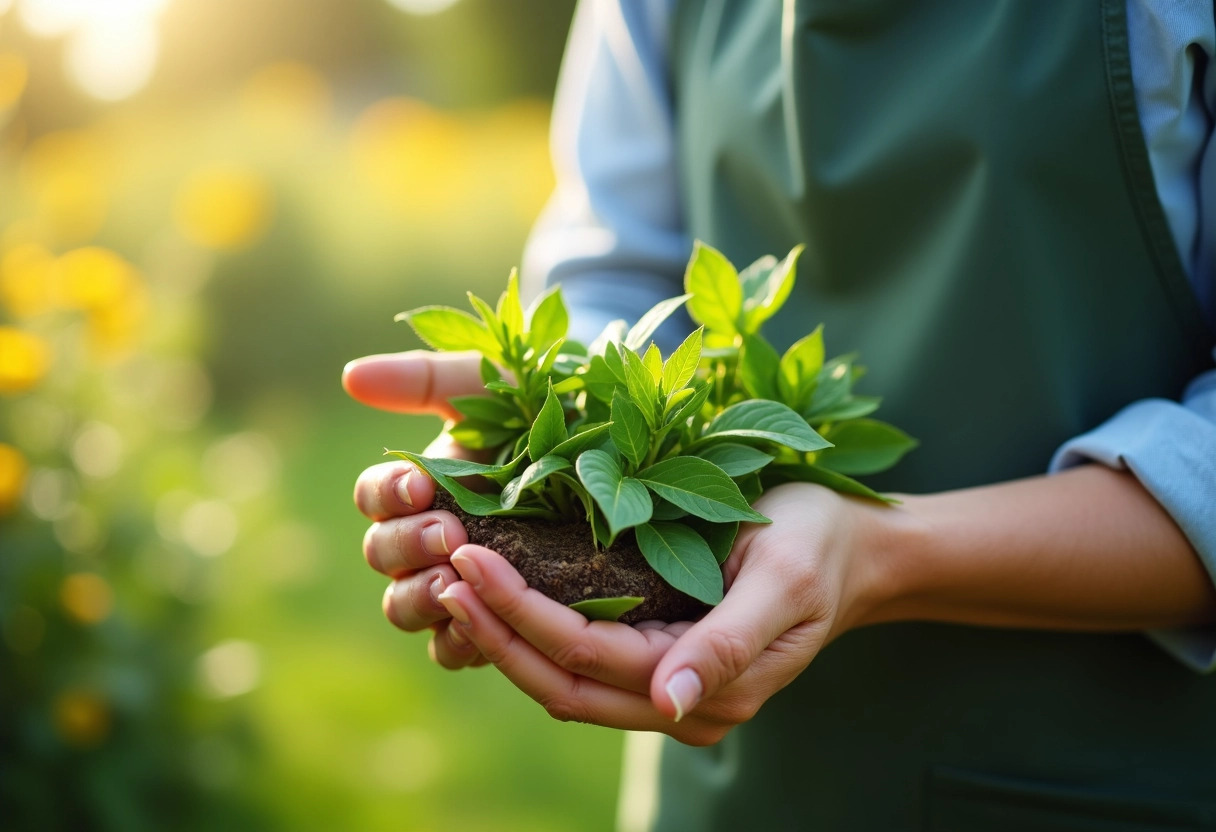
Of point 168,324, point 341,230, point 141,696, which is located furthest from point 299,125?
point 141,696

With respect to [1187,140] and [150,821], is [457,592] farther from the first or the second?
[150,821]

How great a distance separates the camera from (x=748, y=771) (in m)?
0.97

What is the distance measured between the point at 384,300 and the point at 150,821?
260cm

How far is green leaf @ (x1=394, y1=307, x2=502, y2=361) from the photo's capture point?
2.51 feet

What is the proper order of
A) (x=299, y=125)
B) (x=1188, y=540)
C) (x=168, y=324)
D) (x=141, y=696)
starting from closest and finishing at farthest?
(x=1188, y=540), (x=141, y=696), (x=168, y=324), (x=299, y=125)

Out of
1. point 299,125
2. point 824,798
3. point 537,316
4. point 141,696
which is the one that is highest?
point 299,125

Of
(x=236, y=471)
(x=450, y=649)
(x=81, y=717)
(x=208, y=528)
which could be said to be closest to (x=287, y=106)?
(x=236, y=471)

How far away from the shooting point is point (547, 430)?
2.19 ft

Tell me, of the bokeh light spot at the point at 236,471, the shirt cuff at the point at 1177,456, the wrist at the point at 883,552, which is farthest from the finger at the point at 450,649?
the bokeh light spot at the point at 236,471

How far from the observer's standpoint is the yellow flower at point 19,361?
1.45 m

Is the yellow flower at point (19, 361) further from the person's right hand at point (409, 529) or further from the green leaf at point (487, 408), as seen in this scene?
the green leaf at point (487, 408)

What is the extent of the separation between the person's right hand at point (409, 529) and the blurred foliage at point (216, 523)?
952 millimetres

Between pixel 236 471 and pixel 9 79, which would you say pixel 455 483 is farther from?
pixel 236 471

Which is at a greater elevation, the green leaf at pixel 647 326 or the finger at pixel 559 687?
the green leaf at pixel 647 326
